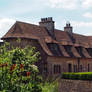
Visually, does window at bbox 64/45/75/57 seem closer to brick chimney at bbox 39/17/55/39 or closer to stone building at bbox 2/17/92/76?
stone building at bbox 2/17/92/76

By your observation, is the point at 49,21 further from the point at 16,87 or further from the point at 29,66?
the point at 16,87

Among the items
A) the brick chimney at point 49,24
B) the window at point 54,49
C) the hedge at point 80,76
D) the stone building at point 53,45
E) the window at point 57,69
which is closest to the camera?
the hedge at point 80,76

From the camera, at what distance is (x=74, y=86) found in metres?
23.3

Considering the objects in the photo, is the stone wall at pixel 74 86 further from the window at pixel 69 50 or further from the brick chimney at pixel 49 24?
the brick chimney at pixel 49 24

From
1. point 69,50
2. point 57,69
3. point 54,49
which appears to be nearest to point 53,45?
point 54,49

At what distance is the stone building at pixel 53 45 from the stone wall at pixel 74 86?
238 inches

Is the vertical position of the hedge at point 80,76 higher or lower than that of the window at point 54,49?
lower

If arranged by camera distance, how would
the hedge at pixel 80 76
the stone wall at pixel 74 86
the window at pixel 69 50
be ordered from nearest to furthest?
the stone wall at pixel 74 86, the hedge at pixel 80 76, the window at pixel 69 50

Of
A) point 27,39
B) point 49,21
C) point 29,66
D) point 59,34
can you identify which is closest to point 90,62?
point 59,34

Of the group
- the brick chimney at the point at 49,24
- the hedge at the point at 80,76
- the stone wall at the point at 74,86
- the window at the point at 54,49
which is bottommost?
the stone wall at the point at 74,86

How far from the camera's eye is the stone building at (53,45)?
2975 centimetres

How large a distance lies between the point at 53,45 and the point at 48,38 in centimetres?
122

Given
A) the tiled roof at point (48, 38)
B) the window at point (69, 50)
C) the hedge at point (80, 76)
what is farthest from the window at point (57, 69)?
the hedge at point (80, 76)

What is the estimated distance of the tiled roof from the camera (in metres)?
29.8
